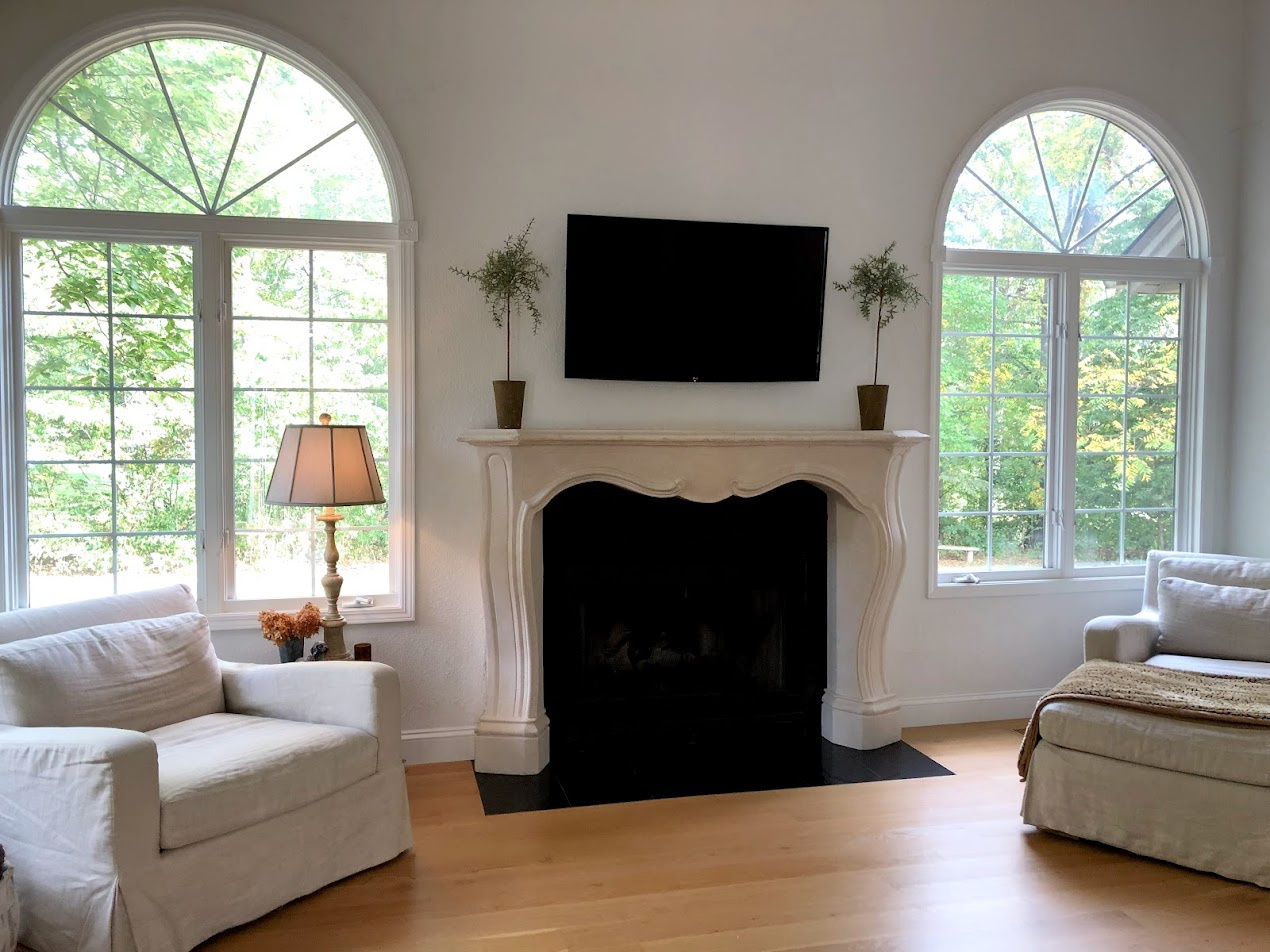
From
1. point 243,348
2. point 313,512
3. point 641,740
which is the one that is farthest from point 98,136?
point 641,740

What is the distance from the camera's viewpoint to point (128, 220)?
12.1 ft

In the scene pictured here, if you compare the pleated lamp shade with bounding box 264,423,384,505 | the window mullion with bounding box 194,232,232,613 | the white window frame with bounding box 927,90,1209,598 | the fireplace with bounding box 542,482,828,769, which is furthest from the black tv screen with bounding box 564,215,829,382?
the window mullion with bounding box 194,232,232,613

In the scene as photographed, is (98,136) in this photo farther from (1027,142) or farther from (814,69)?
(1027,142)

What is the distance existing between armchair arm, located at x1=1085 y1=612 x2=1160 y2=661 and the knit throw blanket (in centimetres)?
23

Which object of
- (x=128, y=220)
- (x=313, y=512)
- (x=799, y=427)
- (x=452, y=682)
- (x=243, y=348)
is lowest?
(x=452, y=682)

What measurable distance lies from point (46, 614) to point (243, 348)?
4.08ft

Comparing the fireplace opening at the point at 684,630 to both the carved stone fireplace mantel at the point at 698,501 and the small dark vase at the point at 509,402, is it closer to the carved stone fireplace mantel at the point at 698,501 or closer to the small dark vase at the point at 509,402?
the carved stone fireplace mantel at the point at 698,501

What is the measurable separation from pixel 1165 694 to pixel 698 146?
2669 mm

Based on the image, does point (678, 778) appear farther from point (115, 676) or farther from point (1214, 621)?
point (1214, 621)

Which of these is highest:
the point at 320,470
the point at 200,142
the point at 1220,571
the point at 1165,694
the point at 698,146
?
the point at 698,146

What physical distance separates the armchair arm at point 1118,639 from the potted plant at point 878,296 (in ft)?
3.80

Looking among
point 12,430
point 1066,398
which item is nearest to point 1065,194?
point 1066,398

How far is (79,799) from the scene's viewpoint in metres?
2.39

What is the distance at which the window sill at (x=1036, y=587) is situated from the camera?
4512 millimetres
